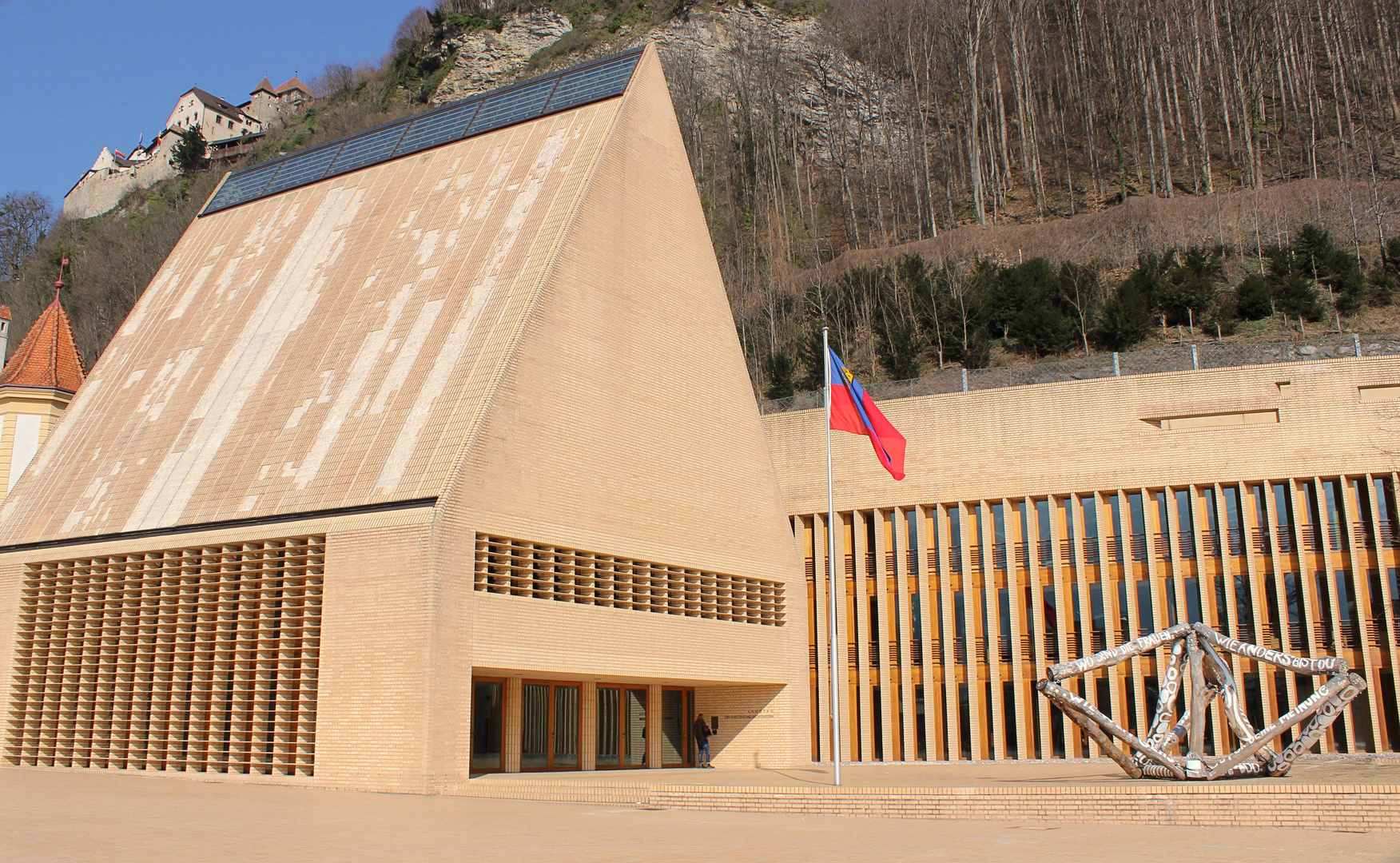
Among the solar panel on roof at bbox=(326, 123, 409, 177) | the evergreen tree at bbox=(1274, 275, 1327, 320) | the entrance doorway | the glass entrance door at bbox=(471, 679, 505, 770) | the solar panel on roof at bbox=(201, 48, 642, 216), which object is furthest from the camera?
the evergreen tree at bbox=(1274, 275, 1327, 320)

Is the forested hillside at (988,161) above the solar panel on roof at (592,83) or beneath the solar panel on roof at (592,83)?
above

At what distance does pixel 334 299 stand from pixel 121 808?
41.3 ft

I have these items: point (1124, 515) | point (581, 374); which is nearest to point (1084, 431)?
point (1124, 515)

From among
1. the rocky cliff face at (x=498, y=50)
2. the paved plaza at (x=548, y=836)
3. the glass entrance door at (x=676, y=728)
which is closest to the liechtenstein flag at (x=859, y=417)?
the paved plaza at (x=548, y=836)

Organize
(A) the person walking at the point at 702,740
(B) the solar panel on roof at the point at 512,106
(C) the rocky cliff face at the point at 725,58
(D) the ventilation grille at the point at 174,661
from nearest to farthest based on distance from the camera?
(D) the ventilation grille at the point at 174,661 → (A) the person walking at the point at 702,740 → (B) the solar panel on roof at the point at 512,106 → (C) the rocky cliff face at the point at 725,58

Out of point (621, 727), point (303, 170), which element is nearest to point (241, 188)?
point (303, 170)

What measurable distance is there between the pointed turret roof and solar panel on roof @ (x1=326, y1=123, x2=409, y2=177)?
920 cm

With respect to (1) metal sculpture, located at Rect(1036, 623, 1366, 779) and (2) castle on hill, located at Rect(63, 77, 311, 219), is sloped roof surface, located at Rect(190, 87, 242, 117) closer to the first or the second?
(2) castle on hill, located at Rect(63, 77, 311, 219)

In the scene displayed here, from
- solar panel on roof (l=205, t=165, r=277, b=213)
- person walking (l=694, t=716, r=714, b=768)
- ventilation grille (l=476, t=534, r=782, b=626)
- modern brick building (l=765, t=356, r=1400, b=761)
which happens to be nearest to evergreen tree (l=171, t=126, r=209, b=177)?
solar panel on roof (l=205, t=165, r=277, b=213)

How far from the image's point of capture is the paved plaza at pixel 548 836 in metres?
7.88

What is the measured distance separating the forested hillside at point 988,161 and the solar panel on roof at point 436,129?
44.1 ft

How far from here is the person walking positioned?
20.9 meters

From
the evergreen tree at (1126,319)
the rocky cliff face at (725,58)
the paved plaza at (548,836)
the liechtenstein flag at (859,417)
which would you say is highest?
the rocky cliff face at (725,58)

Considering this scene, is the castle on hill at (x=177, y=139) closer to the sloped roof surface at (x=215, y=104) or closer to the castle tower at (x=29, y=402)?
the sloped roof surface at (x=215, y=104)
